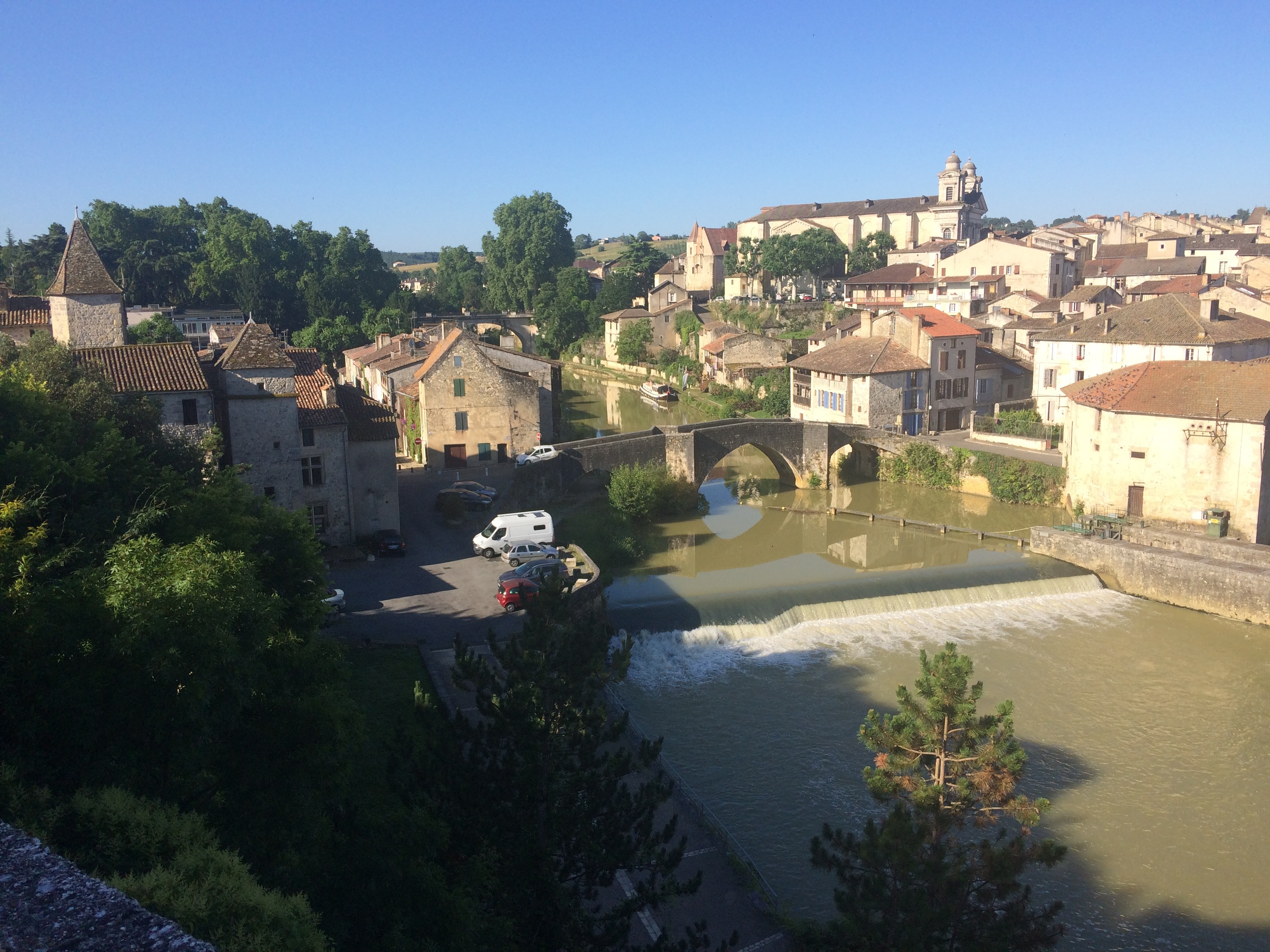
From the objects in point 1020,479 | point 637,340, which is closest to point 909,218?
point 637,340

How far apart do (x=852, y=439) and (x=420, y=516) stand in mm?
18369

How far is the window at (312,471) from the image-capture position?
84.7 ft

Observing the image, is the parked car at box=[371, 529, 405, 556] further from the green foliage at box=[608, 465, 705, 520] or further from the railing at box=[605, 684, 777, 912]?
the railing at box=[605, 684, 777, 912]

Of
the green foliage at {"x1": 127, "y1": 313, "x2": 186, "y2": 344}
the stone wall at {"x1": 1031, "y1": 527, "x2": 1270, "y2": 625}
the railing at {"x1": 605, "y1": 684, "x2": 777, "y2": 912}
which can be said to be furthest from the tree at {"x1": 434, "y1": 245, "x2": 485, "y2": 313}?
the railing at {"x1": 605, "y1": 684, "x2": 777, "y2": 912}

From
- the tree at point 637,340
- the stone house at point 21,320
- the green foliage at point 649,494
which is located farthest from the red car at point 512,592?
the tree at point 637,340

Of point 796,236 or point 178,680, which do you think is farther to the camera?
point 796,236

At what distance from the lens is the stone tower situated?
88.8 ft

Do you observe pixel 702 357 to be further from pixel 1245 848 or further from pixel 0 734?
pixel 0 734

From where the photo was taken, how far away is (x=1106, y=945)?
539 inches

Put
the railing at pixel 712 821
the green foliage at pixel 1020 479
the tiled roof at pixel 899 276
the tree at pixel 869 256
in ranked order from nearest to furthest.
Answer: the railing at pixel 712 821 → the green foliage at pixel 1020 479 → the tiled roof at pixel 899 276 → the tree at pixel 869 256

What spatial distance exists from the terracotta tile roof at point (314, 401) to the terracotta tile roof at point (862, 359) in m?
21.9

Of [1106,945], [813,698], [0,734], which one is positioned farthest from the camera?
[813,698]

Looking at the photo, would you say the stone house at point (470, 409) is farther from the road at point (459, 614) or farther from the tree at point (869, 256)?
the tree at point (869, 256)

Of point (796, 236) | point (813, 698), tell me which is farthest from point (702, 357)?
point (813, 698)
